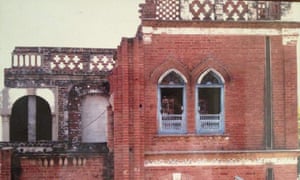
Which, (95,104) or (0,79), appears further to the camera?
(95,104)

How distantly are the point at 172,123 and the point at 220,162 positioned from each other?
76 centimetres

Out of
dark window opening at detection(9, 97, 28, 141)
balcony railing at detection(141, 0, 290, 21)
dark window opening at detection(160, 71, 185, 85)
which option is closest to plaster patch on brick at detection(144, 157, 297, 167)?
dark window opening at detection(160, 71, 185, 85)

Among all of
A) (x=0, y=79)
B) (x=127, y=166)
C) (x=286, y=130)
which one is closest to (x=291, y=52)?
(x=286, y=130)

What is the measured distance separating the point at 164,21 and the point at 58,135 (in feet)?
6.41

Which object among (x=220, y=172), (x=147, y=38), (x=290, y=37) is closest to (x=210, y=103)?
(x=220, y=172)

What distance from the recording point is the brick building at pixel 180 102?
7.06 meters

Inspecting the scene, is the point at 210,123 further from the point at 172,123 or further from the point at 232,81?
the point at 232,81

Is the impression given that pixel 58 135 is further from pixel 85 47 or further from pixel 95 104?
pixel 85 47

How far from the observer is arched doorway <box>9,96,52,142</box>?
6.65 metres

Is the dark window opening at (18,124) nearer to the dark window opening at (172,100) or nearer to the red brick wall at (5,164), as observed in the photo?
the red brick wall at (5,164)

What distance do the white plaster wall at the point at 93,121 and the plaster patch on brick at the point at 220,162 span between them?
0.70 metres

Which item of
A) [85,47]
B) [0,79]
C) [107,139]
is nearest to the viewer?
[0,79]

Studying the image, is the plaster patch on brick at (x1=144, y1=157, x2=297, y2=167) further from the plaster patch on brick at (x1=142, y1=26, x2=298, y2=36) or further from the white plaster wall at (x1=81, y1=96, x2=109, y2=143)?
the plaster patch on brick at (x1=142, y1=26, x2=298, y2=36)

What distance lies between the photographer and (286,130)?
7.25 m
